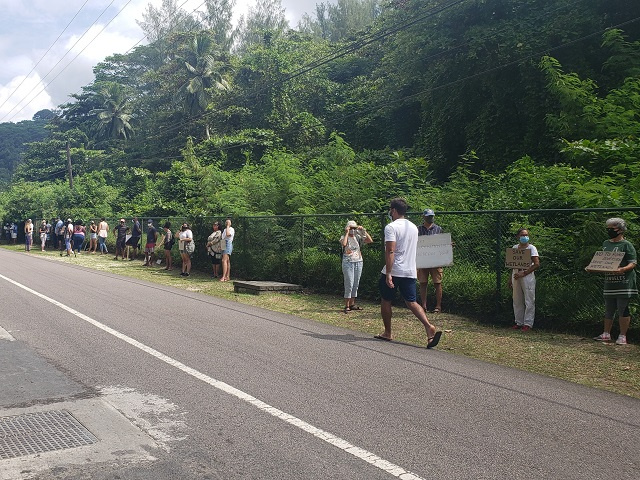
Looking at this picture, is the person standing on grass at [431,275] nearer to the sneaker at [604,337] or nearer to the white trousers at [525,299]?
the white trousers at [525,299]

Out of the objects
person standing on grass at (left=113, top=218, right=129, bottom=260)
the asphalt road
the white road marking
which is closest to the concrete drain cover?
the asphalt road

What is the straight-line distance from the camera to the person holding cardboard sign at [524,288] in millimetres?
9789

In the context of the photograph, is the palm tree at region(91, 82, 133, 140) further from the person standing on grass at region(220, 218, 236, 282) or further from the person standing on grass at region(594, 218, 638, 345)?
the person standing on grass at region(594, 218, 638, 345)

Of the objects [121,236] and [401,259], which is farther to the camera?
[121,236]

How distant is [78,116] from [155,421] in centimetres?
8021

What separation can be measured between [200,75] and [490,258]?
47.3m

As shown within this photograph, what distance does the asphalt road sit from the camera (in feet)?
13.6

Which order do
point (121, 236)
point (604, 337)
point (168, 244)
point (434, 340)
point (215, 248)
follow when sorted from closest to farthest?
point (434, 340), point (604, 337), point (215, 248), point (168, 244), point (121, 236)

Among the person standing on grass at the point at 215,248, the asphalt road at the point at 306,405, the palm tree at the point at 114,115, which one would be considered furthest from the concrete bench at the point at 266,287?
the palm tree at the point at 114,115

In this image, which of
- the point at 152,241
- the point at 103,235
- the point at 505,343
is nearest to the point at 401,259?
the point at 505,343

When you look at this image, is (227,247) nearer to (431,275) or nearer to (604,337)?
(431,275)

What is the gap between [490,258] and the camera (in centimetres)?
1127

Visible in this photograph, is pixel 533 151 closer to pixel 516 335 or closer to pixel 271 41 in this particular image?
pixel 516 335

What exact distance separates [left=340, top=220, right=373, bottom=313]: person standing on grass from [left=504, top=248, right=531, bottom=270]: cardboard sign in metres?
2.67
